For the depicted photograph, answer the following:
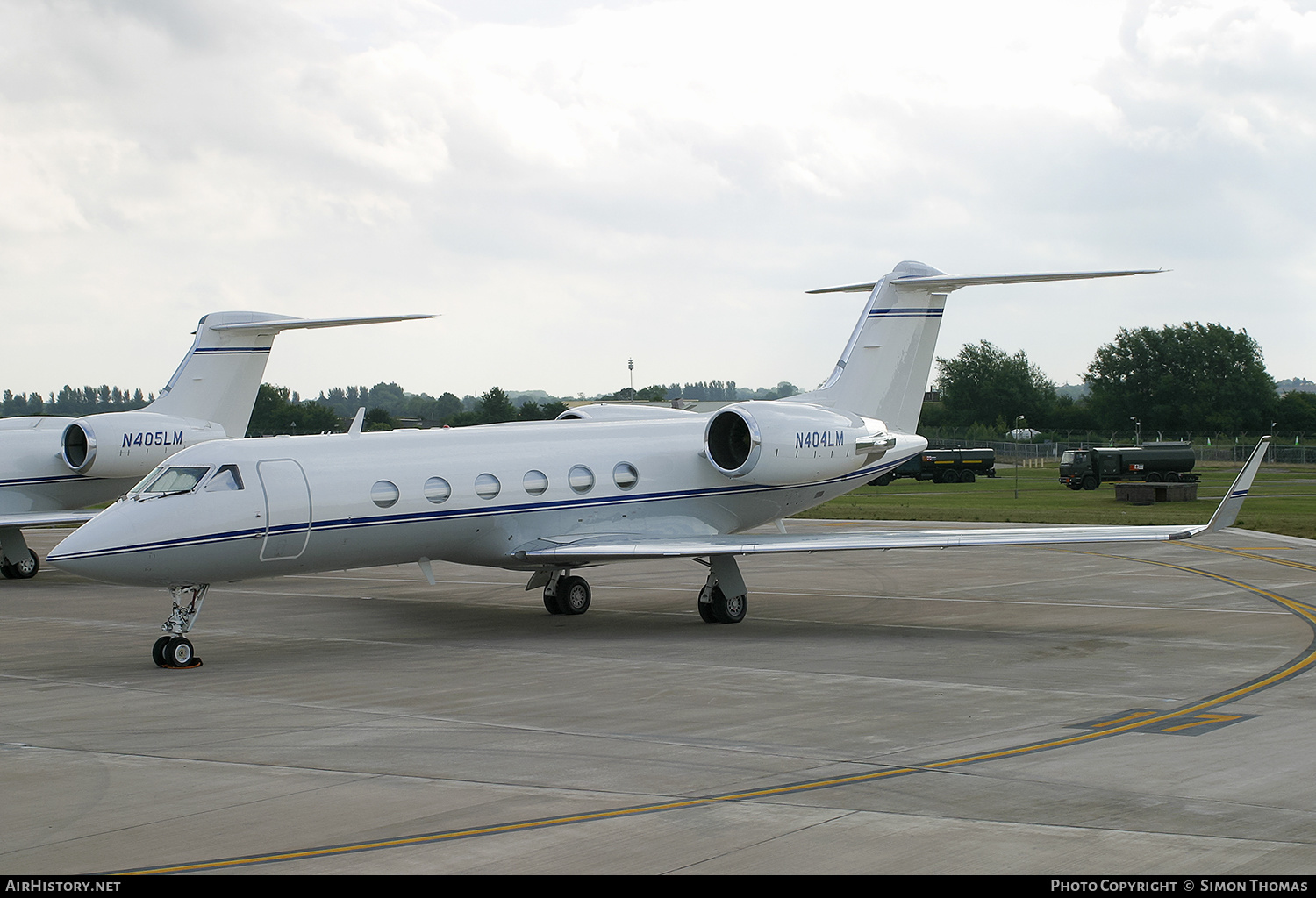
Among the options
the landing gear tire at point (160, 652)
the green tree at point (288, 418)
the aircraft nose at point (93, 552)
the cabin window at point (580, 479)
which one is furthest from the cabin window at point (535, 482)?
the green tree at point (288, 418)

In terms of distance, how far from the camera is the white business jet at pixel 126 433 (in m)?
26.8

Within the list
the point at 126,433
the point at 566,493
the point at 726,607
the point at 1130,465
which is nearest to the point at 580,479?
the point at 566,493

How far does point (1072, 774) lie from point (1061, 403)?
149m

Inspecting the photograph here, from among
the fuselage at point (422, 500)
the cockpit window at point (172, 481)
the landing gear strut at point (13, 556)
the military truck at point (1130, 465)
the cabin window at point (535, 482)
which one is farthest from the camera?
the military truck at point (1130, 465)

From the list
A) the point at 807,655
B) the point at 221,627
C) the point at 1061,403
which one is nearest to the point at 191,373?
the point at 221,627

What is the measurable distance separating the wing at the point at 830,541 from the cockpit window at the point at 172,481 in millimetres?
4672

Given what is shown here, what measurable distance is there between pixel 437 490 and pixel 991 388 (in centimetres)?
13990

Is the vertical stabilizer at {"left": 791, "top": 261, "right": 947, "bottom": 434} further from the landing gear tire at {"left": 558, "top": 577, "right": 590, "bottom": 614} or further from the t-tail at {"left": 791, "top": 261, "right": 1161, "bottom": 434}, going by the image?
the landing gear tire at {"left": 558, "top": 577, "right": 590, "bottom": 614}

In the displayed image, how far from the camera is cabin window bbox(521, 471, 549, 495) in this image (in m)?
18.9

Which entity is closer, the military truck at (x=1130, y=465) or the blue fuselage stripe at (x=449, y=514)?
the blue fuselage stripe at (x=449, y=514)

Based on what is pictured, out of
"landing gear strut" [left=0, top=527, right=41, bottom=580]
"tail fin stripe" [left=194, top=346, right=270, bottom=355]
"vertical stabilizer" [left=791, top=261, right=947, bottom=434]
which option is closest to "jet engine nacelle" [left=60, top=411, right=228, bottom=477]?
"tail fin stripe" [left=194, top=346, right=270, bottom=355]

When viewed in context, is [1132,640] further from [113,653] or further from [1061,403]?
[1061,403]

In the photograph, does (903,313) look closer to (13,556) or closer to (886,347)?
(886,347)

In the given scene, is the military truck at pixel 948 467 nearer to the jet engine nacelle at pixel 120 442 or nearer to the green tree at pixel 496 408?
the green tree at pixel 496 408
